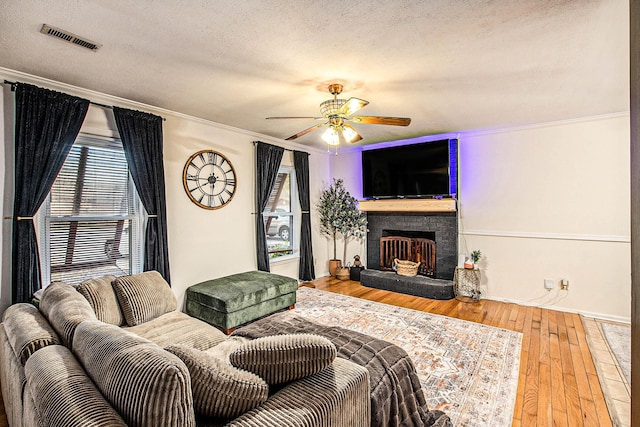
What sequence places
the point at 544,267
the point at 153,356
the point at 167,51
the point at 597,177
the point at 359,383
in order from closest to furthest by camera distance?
the point at 153,356 → the point at 359,383 → the point at 167,51 → the point at 597,177 → the point at 544,267

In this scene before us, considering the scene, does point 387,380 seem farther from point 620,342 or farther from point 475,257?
point 475,257

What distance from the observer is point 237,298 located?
10.8ft

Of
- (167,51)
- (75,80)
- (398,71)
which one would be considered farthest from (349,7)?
(75,80)

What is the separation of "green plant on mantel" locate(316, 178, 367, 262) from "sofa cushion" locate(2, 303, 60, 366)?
166 inches

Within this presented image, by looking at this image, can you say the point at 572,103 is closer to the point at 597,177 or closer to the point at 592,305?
the point at 597,177

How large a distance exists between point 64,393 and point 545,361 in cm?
338

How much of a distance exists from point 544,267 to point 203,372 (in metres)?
4.53

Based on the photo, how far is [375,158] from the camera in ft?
17.1

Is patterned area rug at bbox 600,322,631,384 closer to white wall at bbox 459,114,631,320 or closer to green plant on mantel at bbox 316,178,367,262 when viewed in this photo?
white wall at bbox 459,114,631,320

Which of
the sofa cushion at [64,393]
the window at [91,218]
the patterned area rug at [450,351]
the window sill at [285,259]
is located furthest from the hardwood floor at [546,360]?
the window at [91,218]

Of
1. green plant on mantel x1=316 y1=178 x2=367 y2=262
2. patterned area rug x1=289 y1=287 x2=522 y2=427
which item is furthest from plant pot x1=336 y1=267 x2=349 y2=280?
patterned area rug x1=289 y1=287 x2=522 y2=427

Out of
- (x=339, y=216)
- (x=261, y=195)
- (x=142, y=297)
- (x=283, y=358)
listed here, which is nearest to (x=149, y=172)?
(x=142, y=297)

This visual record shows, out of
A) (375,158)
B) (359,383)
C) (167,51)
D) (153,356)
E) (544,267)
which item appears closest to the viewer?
(153,356)

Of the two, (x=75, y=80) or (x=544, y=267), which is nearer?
(x=75, y=80)
